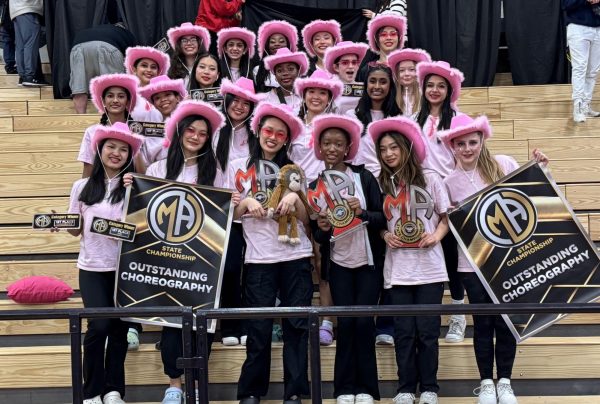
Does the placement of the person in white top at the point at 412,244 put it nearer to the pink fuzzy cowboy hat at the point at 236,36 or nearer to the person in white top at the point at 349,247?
the person in white top at the point at 349,247

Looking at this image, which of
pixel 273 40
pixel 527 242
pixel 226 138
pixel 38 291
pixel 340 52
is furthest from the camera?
pixel 273 40

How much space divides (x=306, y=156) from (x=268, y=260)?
0.95m

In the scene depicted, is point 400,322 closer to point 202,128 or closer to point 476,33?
point 202,128

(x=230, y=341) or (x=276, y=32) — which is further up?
(x=276, y=32)

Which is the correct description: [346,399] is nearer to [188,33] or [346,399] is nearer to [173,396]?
[173,396]

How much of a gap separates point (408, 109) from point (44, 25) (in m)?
5.31

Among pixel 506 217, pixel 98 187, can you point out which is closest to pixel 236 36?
pixel 98 187

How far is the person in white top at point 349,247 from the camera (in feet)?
14.8

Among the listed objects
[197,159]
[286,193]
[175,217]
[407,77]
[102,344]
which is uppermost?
[407,77]

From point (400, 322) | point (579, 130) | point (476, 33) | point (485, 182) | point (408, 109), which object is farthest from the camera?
point (476, 33)

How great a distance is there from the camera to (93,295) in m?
4.69

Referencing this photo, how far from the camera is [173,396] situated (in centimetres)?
448

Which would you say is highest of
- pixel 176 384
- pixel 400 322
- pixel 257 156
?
pixel 257 156

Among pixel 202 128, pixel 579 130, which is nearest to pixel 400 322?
pixel 202 128
